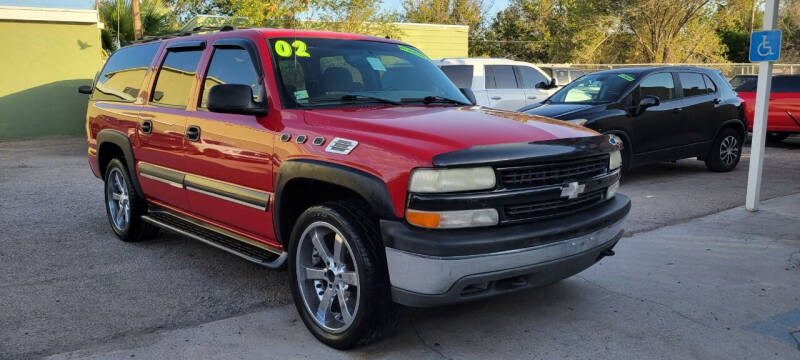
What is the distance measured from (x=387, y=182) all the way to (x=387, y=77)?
153 cm

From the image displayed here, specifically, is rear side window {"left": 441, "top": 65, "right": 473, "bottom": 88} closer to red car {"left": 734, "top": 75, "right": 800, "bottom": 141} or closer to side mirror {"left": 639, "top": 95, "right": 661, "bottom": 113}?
side mirror {"left": 639, "top": 95, "right": 661, "bottom": 113}

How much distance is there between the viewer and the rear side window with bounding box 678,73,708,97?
9.53m

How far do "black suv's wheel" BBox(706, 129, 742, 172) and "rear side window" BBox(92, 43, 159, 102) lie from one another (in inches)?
320

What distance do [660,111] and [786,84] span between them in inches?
248

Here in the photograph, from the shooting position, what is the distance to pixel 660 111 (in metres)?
9.05

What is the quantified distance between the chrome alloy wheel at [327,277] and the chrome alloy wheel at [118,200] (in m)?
2.71

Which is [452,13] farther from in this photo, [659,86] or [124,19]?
[659,86]

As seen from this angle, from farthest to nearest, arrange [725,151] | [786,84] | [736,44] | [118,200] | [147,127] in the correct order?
[736,44] → [786,84] → [725,151] → [118,200] → [147,127]

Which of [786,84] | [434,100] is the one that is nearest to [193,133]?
[434,100]

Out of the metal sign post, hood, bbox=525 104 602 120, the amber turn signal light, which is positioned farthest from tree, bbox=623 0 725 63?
the amber turn signal light

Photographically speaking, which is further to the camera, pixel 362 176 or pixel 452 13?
pixel 452 13

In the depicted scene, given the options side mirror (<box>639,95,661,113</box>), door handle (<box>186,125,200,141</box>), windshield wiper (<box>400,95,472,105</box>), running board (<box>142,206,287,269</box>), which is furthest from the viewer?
side mirror (<box>639,95,661,113</box>)

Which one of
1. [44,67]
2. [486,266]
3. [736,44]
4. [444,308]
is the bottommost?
[444,308]

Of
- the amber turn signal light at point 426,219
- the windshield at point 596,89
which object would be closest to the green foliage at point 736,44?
the windshield at point 596,89
